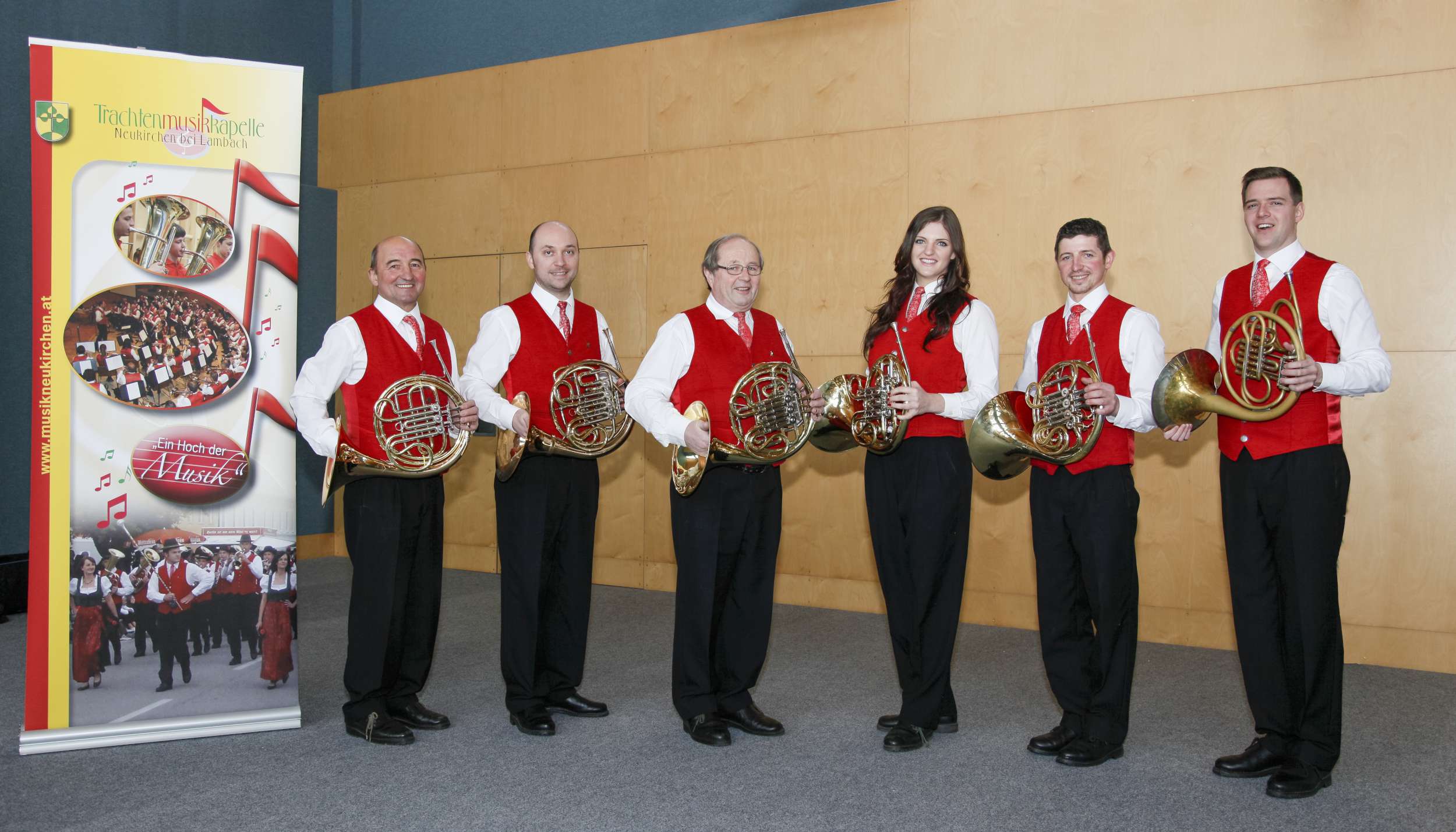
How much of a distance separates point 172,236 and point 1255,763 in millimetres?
4090

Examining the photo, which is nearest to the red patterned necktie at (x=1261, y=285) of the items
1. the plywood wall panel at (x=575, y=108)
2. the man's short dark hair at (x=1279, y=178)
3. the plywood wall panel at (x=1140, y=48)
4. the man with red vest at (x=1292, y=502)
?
the man with red vest at (x=1292, y=502)

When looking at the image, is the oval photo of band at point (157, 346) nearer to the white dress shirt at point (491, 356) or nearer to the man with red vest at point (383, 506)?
the man with red vest at point (383, 506)

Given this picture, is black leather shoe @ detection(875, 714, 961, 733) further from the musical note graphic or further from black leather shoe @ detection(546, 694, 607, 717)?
the musical note graphic

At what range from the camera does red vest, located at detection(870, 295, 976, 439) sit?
3.60 m

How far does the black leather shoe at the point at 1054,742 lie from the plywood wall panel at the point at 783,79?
3.86 metres

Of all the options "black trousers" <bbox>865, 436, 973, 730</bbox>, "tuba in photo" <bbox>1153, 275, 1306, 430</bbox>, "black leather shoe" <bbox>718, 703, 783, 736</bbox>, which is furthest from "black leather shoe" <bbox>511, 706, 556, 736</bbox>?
"tuba in photo" <bbox>1153, 275, 1306, 430</bbox>

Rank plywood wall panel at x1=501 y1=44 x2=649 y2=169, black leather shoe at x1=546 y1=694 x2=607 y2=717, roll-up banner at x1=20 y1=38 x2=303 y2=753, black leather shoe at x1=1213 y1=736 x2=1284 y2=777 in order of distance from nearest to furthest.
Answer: black leather shoe at x1=1213 y1=736 x2=1284 y2=777
roll-up banner at x1=20 y1=38 x2=303 y2=753
black leather shoe at x1=546 y1=694 x2=607 y2=717
plywood wall panel at x1=501 y1=44 x2=649 y2=169

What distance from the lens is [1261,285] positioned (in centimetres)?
329

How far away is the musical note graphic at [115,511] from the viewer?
3.67m

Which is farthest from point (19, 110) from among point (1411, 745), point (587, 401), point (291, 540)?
point (1411, 745)

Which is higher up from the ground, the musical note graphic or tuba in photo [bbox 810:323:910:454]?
tuba in photo [bbox 810:323:910:454]

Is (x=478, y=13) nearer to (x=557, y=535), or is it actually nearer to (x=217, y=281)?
(x=217, y=281)

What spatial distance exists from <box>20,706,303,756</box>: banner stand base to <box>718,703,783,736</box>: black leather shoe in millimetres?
1594

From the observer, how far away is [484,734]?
3.85 m
